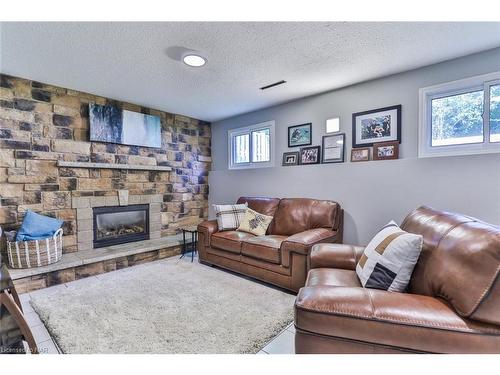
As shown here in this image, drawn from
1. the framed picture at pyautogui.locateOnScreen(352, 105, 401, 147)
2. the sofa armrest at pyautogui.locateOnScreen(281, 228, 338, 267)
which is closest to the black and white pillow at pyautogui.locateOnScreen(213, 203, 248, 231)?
the sofa armrest at pyautogui.locateOnScreen(281, 228, 338, 267)

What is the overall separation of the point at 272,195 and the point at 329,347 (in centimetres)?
267

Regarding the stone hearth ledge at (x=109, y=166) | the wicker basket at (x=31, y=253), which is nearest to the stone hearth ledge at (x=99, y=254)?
the wicker basket at (x=31, y=253)

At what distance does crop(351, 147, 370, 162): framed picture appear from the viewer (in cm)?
290

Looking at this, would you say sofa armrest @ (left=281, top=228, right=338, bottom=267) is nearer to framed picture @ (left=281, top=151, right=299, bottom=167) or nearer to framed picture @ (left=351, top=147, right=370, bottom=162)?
framed picture @ (left=351, top=147, right=370, bottom=162)

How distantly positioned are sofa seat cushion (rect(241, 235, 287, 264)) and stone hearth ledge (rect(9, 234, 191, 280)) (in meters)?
1.44

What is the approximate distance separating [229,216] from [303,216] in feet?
3.26

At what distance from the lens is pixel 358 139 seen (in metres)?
2.98

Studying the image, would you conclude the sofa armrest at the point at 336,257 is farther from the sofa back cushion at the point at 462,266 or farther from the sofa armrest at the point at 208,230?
the sofa armrest at the point at 208,230

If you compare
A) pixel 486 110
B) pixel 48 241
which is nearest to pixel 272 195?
pixel 486 110

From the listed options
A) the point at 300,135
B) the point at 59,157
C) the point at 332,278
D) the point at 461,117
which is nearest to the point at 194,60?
the point at 300,135

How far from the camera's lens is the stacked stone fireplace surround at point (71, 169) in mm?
2688

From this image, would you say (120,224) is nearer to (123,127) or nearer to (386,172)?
(123,127)

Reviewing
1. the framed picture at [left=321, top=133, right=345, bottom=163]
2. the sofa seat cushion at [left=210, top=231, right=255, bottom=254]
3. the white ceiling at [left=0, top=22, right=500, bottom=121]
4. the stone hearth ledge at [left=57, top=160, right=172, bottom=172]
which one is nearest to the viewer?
the white ceiling at [left=0, top=22, right=500, bottom=121]

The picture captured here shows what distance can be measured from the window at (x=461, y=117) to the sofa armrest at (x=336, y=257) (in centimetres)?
141
